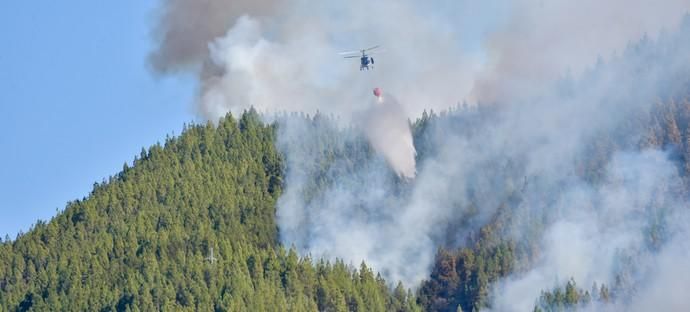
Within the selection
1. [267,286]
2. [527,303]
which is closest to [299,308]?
[267,286]

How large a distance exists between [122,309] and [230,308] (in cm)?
982

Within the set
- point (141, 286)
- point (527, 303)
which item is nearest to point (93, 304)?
point (141, 286)

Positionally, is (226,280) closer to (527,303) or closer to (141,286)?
(141,286)

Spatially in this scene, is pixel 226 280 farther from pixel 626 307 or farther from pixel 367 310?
pixel 626 307

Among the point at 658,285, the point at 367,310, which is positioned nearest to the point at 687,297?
the point at 658,285

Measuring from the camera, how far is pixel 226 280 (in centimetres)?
19862

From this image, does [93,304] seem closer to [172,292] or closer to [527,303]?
[172,292]

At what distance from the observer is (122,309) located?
19650 cm

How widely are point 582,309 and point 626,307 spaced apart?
15.3 feet

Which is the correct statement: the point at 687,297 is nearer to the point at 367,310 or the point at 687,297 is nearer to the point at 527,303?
the point at 527,303

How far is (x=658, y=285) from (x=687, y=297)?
161 inches

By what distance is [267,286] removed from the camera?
199 metres

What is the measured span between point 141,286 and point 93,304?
398 cm

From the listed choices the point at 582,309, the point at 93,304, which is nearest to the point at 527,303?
the point at 582,309
